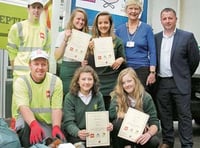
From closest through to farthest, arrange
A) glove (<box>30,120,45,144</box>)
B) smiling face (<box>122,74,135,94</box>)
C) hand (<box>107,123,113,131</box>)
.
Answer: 1. glove (<box>30,120,45,144</box>)
2. hand (<box>107,123,113,131</box>)
3. smiling face (<box>122,74,135,94</box>)

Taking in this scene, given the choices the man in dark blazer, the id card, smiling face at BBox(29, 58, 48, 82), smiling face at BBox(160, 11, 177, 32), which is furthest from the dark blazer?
smiling face at BBox(29, 58, 48, 82)

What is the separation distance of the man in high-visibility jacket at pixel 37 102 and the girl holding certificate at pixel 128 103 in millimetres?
544

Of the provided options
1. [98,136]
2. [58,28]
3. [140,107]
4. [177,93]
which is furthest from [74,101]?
Answer: [58,28]

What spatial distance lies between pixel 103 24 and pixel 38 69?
876 millimetres

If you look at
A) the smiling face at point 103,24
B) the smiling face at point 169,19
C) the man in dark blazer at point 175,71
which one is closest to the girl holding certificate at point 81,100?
the smiling face at point 103,24

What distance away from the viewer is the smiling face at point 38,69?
3.59m

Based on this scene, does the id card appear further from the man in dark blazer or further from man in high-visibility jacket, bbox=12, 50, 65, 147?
man in high-visibility jacket, bbox=12, 50, 65, 147

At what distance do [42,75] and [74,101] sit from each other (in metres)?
0.43

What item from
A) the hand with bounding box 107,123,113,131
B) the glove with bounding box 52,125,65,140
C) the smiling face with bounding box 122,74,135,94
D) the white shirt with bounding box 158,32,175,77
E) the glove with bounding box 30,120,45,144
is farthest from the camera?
the white shirt with bounding box 158,32,175,77

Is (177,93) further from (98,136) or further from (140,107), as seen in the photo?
(98,136)

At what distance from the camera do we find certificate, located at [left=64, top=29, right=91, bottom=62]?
4.03m

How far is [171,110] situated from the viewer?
436 centimetres

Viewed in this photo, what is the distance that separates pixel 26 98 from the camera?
3564 millimetres

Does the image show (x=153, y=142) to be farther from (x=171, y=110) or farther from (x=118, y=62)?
(x=118, y=62)
